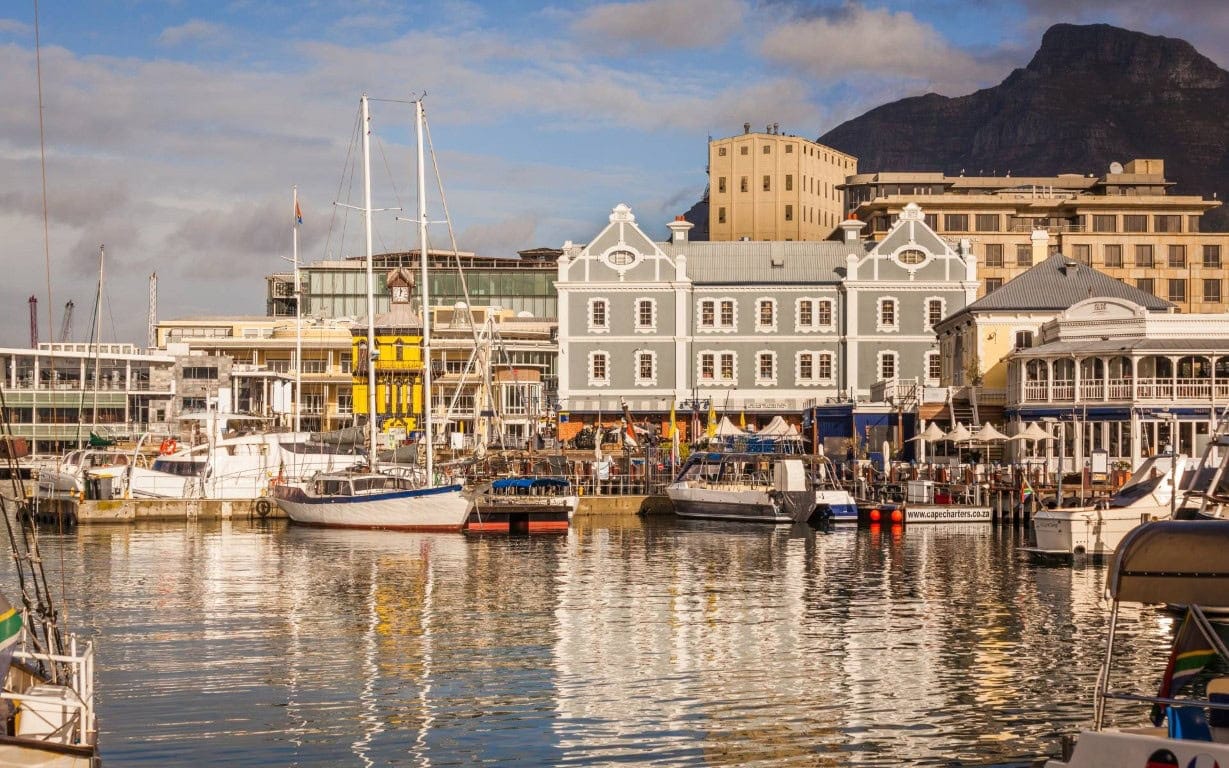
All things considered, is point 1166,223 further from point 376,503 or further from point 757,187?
point 376,503

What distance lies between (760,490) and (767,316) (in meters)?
26.9

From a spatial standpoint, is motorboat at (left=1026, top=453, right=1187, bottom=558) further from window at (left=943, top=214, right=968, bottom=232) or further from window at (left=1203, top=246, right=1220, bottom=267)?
window at (left=943, top=214, right=968, bottom=232)

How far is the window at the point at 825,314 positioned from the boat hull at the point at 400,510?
1393 inches

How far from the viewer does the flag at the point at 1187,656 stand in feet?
51.8

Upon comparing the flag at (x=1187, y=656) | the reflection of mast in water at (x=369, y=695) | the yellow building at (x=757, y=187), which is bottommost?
the reflection of mast in water at (x=369, y=695)

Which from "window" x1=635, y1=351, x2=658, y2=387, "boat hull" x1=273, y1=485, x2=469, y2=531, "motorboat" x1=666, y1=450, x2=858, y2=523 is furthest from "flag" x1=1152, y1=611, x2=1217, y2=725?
"window" x1=635, y1=351, x2=658, y2=387

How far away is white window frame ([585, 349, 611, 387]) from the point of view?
89688mm

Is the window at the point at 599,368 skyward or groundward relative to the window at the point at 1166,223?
groundward

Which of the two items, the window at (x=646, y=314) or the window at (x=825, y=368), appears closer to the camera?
the window at (x=646, y=314)

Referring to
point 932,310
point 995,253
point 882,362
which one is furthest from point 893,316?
point 995,253

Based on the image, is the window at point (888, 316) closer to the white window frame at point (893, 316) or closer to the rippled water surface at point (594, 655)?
the white window frame at point (893, 316)

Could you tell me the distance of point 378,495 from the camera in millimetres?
61438

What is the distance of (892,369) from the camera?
89.7m

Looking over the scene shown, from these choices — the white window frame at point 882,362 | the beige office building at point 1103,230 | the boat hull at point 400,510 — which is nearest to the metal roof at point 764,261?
the white window frame at point 882,362
